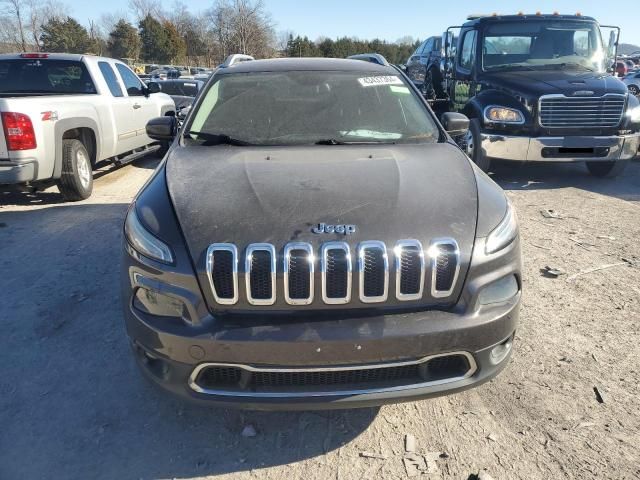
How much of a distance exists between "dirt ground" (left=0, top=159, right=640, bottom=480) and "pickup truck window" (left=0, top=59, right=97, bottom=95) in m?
3.76

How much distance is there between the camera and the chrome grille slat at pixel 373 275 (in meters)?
2.09

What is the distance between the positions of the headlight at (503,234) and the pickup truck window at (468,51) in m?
6.23

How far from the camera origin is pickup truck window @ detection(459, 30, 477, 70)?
795 cm

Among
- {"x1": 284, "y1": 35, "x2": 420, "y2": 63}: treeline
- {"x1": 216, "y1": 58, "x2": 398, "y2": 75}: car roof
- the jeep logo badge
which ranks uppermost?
{"x1": 284, "y1": 35, "x2": 420, "y2": 63}: treeline

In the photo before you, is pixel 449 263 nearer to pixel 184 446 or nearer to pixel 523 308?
pixel 184 446

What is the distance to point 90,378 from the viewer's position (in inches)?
113

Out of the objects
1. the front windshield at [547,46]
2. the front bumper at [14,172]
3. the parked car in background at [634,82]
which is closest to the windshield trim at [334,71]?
the front bumper at [14,172]

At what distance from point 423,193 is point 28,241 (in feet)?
14.2

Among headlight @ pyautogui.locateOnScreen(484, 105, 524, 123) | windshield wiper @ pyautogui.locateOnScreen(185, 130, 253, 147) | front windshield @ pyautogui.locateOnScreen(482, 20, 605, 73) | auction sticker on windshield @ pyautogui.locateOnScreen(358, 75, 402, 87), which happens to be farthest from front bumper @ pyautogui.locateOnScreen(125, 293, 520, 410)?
front windshield @ pyautogui.locateOnScreen(482, 20, 605, 73)

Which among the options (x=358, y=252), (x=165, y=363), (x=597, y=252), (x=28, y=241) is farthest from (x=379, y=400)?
(x=28, y=241)

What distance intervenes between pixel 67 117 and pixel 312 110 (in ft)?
12.9

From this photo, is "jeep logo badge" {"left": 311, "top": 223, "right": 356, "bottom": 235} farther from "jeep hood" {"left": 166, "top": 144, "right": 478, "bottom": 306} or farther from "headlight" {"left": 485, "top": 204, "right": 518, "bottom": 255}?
"headlight" {"left": 485, "top": 204, "right": 518, "bottom": 255}

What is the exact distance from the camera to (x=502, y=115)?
6.93 metres

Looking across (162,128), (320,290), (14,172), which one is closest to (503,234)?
(320,290)
